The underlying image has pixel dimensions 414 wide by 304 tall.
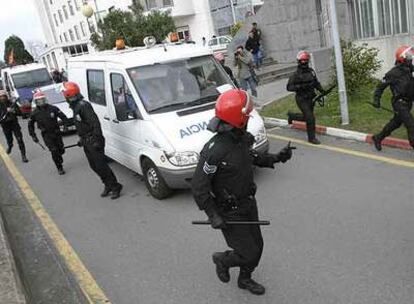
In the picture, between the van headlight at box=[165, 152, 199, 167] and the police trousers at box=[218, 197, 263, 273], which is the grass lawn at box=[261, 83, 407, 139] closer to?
the van headlight at box=[165, 152, 199, 167]

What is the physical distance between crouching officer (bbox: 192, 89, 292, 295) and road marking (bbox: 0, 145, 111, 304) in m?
1.41

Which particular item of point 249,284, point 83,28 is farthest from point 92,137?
point 83,28

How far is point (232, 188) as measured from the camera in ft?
12.7

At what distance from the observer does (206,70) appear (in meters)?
7.62

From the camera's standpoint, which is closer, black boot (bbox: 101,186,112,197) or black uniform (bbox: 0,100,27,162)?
black boot (bbox: 101,186,112,197)

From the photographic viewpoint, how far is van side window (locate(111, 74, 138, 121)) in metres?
7.28

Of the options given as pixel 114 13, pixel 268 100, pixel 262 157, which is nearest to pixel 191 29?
pixel 114 13

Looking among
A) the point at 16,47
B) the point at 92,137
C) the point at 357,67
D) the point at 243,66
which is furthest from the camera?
the point at 16,47

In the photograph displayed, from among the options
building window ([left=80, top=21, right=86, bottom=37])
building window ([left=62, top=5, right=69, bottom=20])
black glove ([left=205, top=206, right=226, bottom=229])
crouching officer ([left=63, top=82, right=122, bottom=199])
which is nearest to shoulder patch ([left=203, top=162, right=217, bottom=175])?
black glove ([left=205, top=206, right=226, bottom=229])

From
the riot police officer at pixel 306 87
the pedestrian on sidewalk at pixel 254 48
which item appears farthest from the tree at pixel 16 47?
the riot police officer at pixel 306 87

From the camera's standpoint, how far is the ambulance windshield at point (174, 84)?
7.13m

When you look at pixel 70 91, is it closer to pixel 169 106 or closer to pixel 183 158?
pixel 169 106

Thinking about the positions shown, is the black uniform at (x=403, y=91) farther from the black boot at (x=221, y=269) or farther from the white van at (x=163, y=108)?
the black boot at (x=221, y=269)

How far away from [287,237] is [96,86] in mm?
4890
